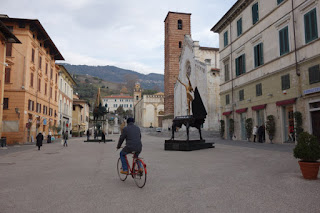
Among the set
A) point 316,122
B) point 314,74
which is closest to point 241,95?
point 314,74

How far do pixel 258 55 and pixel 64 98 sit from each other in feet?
115

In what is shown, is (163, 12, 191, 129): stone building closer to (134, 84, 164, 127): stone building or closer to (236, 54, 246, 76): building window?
(134, 84, 164, 127): stone building

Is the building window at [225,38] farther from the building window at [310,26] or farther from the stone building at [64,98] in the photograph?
the stone building at [64,98]

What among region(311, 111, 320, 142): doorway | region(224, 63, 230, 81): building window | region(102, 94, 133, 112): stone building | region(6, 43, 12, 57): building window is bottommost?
region(311, 111, 320, 142): doorway

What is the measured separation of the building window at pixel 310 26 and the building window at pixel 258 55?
5235 millimetres

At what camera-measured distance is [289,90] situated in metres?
17.3

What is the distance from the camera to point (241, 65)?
80.0ft

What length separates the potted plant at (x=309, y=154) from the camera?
630cm

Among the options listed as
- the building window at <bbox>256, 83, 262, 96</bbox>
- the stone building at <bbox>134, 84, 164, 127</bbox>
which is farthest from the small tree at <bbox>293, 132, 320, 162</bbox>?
the stone building at <bbox>134, 84, 164, 127</bbox>

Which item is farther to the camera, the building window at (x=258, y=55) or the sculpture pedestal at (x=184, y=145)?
the building window at (x=258, y=55)

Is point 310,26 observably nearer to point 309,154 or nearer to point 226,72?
point 309,154

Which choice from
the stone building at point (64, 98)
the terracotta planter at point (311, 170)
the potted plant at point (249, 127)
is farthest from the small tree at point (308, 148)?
the stone building at point (64, 98)

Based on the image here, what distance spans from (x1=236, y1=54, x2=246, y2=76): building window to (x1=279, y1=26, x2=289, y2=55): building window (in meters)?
5.27

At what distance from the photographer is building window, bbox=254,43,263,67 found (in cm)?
2095
